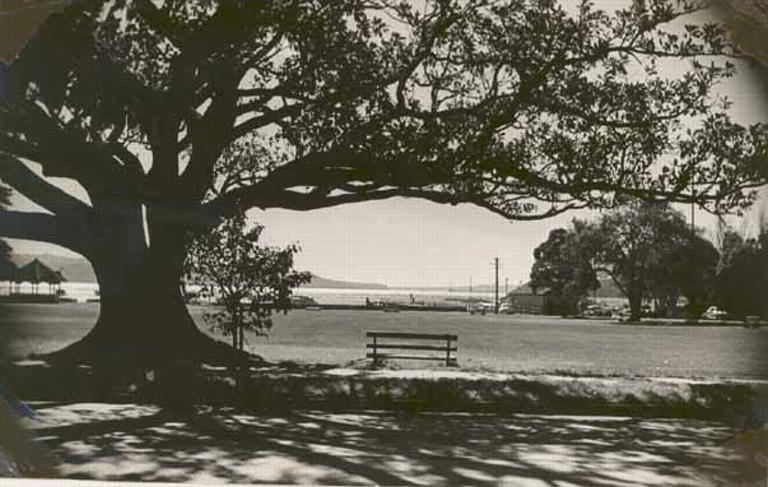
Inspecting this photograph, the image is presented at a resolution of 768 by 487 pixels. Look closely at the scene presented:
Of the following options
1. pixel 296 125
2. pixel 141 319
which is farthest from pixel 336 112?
pixel 141 319

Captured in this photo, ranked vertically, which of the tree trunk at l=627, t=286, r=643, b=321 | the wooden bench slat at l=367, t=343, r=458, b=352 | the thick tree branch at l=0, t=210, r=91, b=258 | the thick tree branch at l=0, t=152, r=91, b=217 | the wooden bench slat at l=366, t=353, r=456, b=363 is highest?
the thick tree branch at l=0, t=152, r=91, b=217

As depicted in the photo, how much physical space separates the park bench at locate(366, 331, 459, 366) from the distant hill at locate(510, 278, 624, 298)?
78 centimetres

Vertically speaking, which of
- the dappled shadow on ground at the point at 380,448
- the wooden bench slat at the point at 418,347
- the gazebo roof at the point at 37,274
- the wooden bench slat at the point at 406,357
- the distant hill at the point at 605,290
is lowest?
the dappled shadow on ground at the point at 380,448

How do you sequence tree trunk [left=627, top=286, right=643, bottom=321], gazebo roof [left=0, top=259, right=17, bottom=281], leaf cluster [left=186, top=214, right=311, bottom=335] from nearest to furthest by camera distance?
gazebo roof [left=0, top=259, right=17, bottom=281] → tree trunk [left=627, top=286, right=643, bottom=321] → leaf cluster [left=186, top=214, right=311, bottom=335]

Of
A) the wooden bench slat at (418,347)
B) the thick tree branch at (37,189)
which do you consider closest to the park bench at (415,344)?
the wooden bench slat at (418,347)

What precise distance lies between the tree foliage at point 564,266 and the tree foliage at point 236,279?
2486mm

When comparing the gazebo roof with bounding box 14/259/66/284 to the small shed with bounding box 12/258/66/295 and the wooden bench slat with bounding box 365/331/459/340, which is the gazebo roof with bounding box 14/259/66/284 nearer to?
the small shed with bounding box 12/258/66/295

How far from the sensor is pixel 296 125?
9.47 metres

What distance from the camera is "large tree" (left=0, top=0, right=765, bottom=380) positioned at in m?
8.43

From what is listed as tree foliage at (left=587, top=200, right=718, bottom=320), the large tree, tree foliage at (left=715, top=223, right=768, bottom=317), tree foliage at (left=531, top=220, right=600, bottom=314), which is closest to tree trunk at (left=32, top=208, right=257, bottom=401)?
the large tree

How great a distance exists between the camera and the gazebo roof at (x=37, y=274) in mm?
8305

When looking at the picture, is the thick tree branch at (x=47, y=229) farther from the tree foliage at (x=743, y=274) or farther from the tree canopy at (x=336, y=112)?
the tree foliage at (x=743, y=274)

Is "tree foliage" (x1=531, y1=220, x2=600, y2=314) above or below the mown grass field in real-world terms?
above

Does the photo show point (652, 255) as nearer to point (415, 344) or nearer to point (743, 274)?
point (743, 274)
